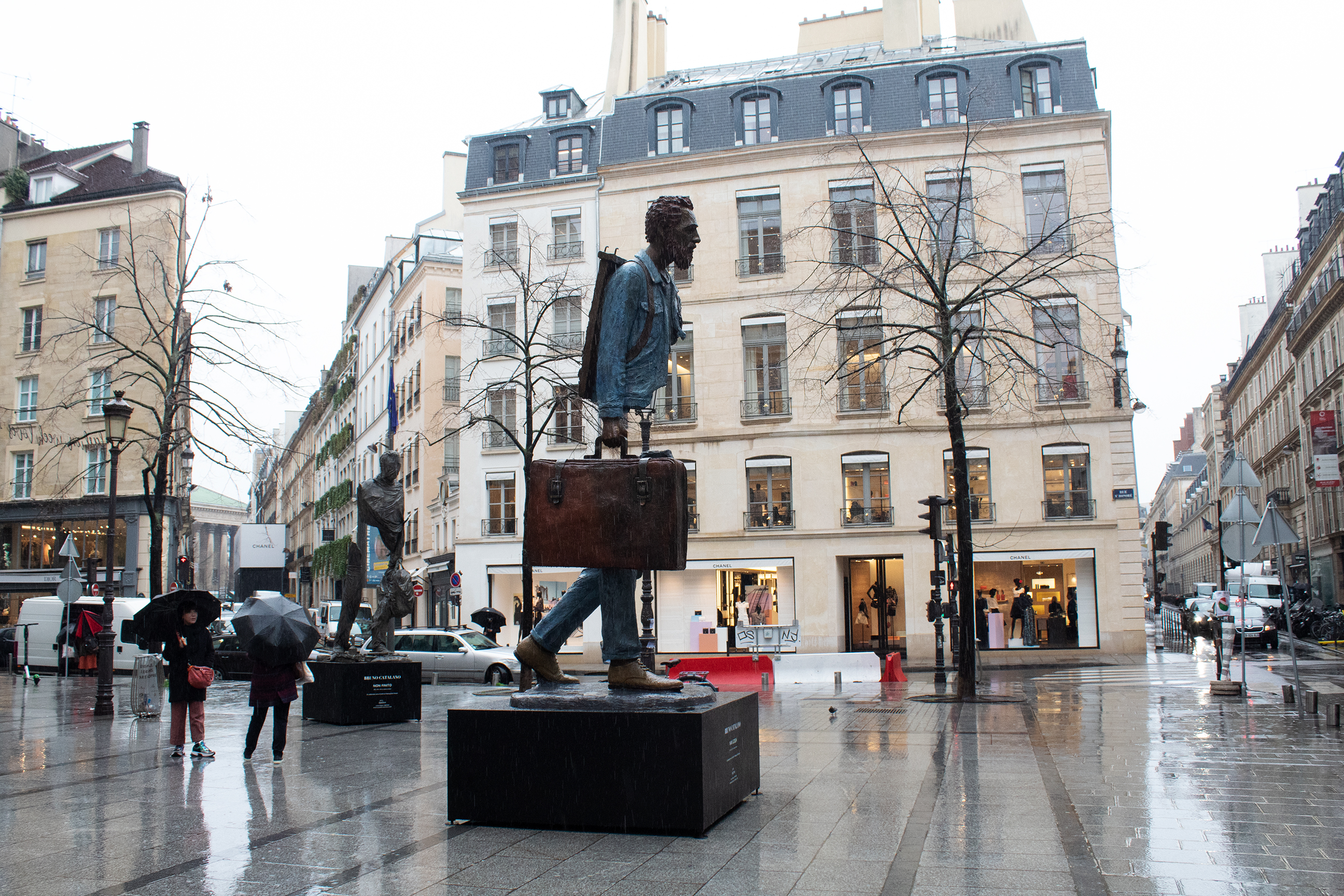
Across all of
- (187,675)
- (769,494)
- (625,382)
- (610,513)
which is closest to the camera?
(610,513)

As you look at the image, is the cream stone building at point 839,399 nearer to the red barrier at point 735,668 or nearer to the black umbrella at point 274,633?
the red barrier at point 735,668

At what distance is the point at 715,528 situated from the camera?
111 feet

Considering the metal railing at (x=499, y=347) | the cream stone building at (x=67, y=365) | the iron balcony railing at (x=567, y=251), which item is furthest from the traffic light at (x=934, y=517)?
the cream stone building at (x=67, y=365)

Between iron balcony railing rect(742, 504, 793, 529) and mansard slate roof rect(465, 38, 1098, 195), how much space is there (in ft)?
39.6

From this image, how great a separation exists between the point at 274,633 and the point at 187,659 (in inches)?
52.0

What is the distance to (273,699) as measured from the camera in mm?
9672

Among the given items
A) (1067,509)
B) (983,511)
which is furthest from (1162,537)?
(983,511)

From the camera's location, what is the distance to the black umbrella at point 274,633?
9.59 metres

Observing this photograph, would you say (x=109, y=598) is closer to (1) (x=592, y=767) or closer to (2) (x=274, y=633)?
(2) (x=274, y=633)

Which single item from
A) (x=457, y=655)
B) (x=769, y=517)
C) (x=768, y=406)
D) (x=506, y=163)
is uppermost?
(x=506, y=163)

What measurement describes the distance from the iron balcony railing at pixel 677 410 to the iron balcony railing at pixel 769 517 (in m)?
3.71

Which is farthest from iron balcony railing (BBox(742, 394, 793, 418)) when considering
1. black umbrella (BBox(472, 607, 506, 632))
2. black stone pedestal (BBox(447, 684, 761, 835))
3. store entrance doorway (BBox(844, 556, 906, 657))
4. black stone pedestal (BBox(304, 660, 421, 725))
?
black stone pedestal (BBox(447, 684, 761, 835))

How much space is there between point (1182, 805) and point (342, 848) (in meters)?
5.49

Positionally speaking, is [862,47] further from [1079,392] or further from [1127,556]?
[1127,556]
